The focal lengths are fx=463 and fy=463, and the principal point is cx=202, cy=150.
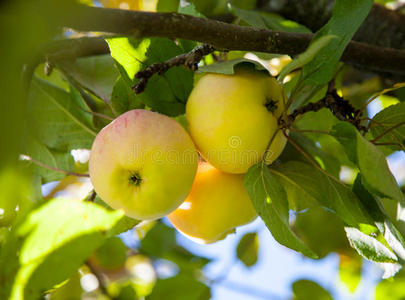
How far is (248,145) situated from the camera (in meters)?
0.85

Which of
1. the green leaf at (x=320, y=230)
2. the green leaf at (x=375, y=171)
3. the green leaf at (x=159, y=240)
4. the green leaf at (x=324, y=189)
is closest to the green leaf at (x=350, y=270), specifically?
the green leaf at (x=320, y=230)

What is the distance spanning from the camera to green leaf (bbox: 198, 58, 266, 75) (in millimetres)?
830

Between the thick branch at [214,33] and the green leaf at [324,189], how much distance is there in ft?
0.81

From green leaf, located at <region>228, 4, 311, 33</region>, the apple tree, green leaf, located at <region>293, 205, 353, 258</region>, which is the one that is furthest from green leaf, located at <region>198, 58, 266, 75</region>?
green leaf, located at <region>293, 205, 353, 258</region>

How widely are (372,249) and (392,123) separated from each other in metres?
0.27

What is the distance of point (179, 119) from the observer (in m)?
1.09

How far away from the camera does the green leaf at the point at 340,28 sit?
80 centimetres

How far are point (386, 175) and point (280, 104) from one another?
25cm

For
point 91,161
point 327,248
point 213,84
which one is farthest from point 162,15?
point 327,248

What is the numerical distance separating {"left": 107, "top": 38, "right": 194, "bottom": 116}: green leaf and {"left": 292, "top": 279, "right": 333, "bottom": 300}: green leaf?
615mm

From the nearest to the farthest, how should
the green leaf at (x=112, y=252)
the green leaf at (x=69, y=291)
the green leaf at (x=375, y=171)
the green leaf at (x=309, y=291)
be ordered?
the green leaf at (x=375, y=171), the green leaf at (x=309, y=291), the green leaf at (x=69, y=291), the green leaf at (x=112, y=252)

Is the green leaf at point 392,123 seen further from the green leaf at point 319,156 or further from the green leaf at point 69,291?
the green leaf at point 69,291

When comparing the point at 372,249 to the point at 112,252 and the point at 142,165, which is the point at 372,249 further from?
the point at 112,252

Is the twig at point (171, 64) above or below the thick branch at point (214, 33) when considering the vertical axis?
below
